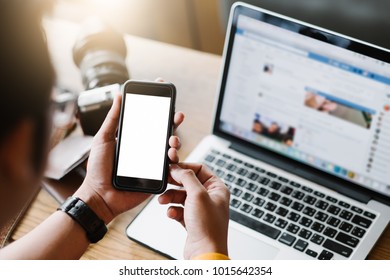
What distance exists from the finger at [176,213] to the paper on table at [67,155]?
25cm

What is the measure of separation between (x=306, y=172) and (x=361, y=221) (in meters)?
0.14

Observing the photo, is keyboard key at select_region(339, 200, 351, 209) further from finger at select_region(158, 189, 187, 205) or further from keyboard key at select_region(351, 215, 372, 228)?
finger at select_region(158, 189, 187, 205)

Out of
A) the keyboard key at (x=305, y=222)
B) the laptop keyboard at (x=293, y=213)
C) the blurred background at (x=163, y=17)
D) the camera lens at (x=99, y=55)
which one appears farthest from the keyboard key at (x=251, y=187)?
the blurred background at (x=163, y=17)

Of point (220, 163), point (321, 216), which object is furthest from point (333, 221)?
point (220, 163)

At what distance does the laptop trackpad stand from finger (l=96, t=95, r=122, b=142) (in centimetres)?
26

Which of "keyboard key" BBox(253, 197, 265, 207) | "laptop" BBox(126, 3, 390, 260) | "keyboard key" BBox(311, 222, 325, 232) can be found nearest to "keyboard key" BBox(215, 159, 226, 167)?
"laptop" BBox(126, 3, 390, 260)

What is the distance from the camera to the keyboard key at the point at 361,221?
94 centimetres

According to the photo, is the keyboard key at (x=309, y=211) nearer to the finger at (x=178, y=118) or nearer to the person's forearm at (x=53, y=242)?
the finger at (x=178, y=118)

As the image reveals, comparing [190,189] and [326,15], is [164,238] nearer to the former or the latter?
[190,189]

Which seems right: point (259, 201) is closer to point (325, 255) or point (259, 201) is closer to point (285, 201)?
point (285, 201)

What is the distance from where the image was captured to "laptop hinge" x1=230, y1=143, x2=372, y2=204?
0.99m

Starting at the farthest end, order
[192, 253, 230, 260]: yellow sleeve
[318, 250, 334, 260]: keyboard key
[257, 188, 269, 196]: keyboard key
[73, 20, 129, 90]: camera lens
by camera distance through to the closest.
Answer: [73, 20, 129, 90]: camera lens → [257, 188, 269, 196]: keyboard key → [318, 250, 334, 260]: keyboard key → [192, 253, 230, 260]: yellow sleeve

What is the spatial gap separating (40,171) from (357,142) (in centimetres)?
58
